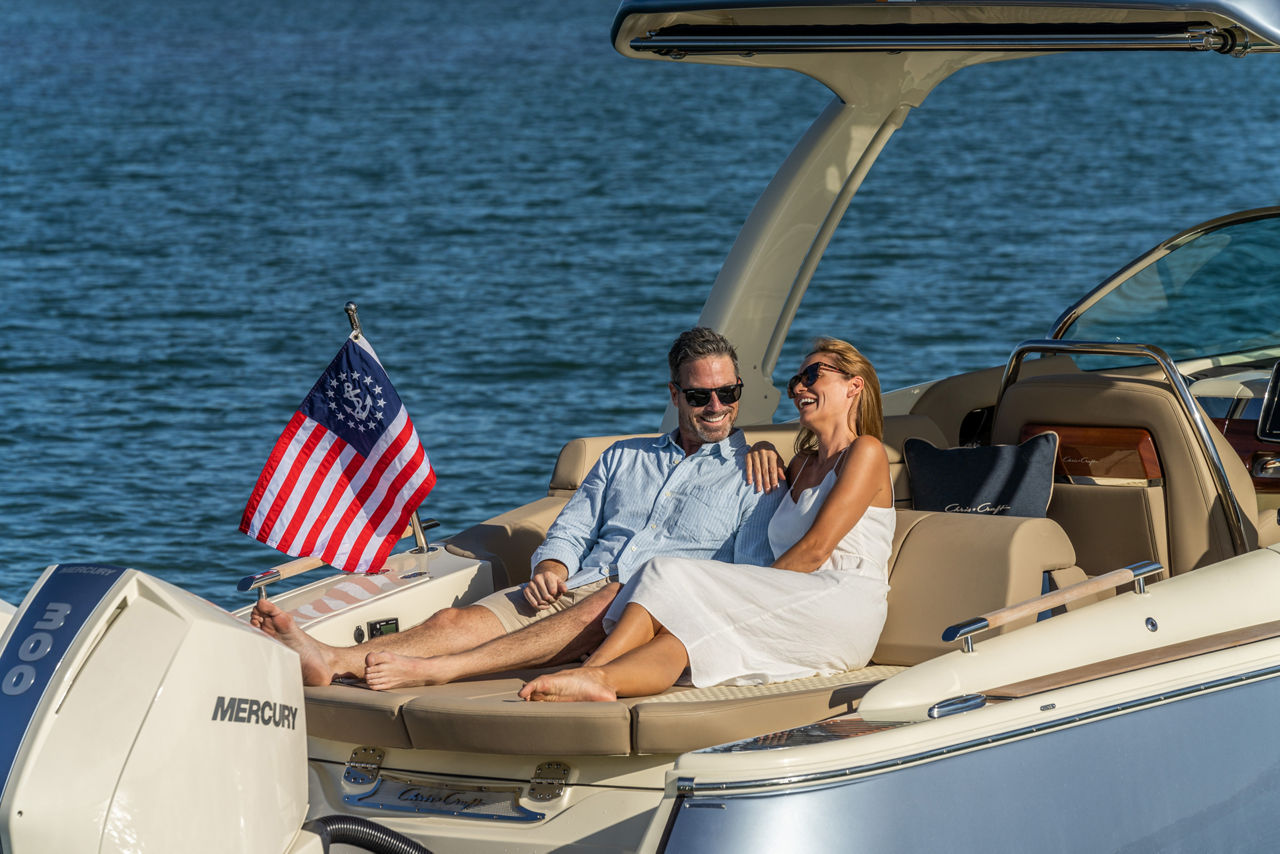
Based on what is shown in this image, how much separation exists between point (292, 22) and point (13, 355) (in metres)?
33.8

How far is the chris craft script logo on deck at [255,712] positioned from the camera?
2666 mm

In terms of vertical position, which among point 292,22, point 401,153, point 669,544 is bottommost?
point 669,544

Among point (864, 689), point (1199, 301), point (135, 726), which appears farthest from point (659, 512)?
point (1199, 301)

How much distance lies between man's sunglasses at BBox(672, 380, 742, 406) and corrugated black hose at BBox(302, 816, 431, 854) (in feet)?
4.67

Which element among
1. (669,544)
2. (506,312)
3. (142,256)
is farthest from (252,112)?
(669,544)

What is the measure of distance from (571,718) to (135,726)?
919 millimetres

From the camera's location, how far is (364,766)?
348 cm

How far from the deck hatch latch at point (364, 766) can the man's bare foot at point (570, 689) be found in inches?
14.0

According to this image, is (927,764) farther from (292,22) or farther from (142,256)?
(292,22)

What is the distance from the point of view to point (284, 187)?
19516mm

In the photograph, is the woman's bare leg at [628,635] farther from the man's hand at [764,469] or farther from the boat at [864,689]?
the man's hand at [764,469]

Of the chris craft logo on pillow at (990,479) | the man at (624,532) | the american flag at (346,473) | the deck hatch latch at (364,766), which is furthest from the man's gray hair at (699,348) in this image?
the deck hatch latch at (364,766)

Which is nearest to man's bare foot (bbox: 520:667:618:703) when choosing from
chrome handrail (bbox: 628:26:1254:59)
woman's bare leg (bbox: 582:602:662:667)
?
woman's bare leg (bbox: 582:602:662:667)

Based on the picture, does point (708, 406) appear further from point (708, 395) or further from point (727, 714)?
point (727, 714)
